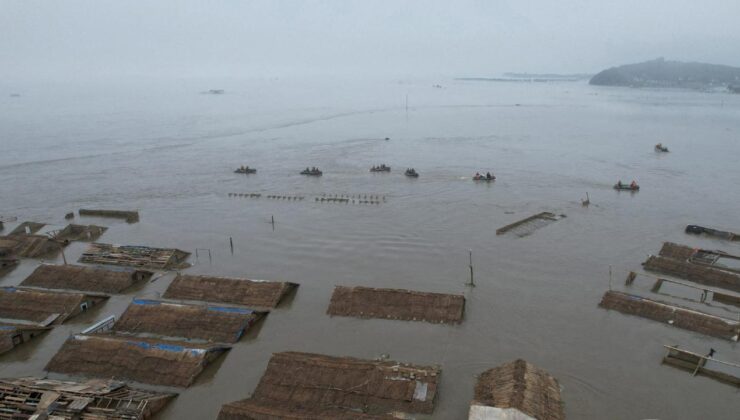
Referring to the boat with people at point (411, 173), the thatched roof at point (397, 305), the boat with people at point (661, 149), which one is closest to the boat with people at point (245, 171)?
the boat with people at point (411, 173)

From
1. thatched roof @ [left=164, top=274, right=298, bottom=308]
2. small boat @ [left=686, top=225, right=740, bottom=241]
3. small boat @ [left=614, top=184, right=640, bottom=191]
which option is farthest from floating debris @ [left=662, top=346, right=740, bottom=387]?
small boat @ [left=614, top=184, right=640, bottom=191]

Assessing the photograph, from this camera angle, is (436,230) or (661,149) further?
(661,149)

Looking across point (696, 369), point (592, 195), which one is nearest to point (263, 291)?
point (696, 369)

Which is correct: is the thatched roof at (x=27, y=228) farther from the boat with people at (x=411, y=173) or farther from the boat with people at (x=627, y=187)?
the boat with people at (x=627, y=187)

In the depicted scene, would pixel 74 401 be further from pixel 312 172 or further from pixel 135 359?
pixel 312 172

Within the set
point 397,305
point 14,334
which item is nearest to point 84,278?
point 14,334

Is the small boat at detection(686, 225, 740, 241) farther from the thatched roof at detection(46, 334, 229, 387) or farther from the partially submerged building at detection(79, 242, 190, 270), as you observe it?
the partially submerged building at detection(79, 242, 190, 270)

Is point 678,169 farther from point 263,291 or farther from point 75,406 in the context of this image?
point 75,406
